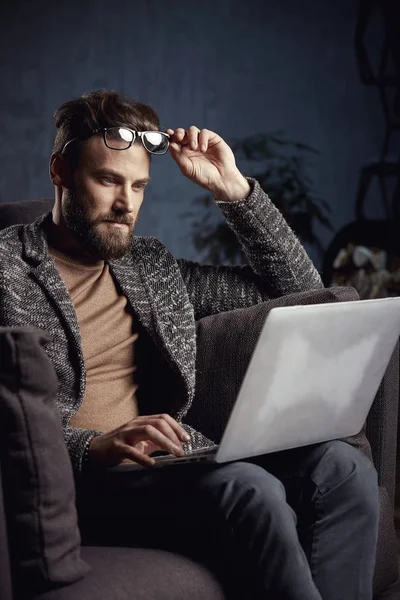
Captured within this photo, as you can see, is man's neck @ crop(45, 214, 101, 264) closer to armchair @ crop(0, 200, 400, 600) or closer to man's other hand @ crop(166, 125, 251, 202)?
armchair @ crop(0, 200, 400, 600)

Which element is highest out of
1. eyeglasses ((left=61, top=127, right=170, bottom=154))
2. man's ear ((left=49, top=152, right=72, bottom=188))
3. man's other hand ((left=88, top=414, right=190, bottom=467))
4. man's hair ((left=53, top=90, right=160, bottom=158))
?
man's hair ((left=53, top=90, right=160, bottom=158))

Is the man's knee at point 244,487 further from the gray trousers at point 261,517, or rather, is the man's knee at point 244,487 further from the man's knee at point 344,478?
the man's knee at point 344,478

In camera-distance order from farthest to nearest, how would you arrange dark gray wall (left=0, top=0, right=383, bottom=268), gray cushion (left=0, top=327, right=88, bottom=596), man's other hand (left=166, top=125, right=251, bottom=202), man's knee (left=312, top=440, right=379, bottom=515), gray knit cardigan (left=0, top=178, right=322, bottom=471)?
1. dark gray wall (left=0, top=0, right=383, bottom=268)
2. man's other hand (left=166, top=125, right=251, bottom=202)
3. gray knit cardigan (left=0, top=178, right=322, bottom=471)
4. man's knee (left=312, top=440, right=379, bottom=515)
5. gray cushion (left=0, top=327, right=88, bottom=596)

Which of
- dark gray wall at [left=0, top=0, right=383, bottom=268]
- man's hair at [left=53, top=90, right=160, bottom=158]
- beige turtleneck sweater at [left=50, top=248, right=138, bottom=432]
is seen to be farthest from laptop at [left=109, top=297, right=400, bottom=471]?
dark gray wall at [left=0, top=0, right=383, bottom=268]

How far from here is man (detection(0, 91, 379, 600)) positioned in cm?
137

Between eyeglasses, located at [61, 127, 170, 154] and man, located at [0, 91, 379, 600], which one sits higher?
eyeglasses, located at [61, 127, 170, 154]

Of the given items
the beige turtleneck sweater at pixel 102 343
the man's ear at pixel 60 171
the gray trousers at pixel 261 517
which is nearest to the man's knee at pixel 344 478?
the gray trousers at pixel 261 517

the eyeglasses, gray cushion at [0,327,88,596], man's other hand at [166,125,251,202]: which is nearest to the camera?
gray cushion at [0,327,88,596]

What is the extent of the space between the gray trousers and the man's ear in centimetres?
65

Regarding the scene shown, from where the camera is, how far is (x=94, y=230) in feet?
5.79

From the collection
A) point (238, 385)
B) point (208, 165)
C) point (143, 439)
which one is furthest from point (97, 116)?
point (143, 439)

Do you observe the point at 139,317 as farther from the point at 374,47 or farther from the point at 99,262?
the point at 374,47

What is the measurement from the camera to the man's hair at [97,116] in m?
1.79

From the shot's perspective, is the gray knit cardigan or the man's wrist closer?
the gray knit cardigan
